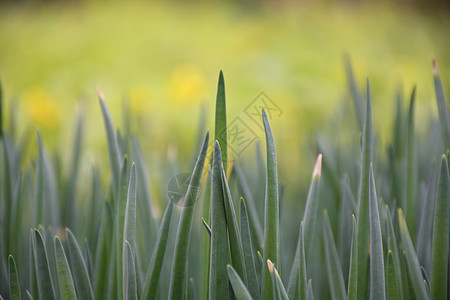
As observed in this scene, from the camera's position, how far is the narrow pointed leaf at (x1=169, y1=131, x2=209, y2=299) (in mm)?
421

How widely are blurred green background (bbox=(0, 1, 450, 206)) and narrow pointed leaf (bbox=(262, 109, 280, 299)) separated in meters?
1.22

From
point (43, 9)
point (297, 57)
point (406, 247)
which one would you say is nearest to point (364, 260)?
point (406, 247)

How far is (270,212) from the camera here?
1.38 ft

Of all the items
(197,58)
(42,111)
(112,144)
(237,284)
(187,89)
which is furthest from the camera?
(197,58)

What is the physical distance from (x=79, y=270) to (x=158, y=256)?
0.28 ft

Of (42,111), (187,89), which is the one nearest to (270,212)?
(42,111)

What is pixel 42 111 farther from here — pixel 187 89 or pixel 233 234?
A: pixel 233 234

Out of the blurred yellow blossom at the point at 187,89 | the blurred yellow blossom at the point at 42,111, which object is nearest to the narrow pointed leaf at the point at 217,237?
the blurred yellow blossom at the point at 42,111

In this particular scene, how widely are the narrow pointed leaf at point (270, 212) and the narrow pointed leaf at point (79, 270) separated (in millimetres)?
171

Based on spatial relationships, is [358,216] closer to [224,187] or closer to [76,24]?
[224,187]

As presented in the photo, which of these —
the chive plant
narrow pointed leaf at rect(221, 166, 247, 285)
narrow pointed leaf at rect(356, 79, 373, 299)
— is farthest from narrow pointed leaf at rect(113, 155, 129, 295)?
narrow pointed leaf at rect(356, 79, 373, 299)

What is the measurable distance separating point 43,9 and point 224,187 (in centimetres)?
449

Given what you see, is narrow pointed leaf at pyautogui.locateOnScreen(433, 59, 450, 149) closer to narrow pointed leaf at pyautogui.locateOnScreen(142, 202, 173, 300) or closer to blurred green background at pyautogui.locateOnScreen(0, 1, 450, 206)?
narrow pointed leaf at pyautogui.locateOnScreen(142, 202, 173, 300)

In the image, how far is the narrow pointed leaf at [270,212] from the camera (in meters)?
0.42
